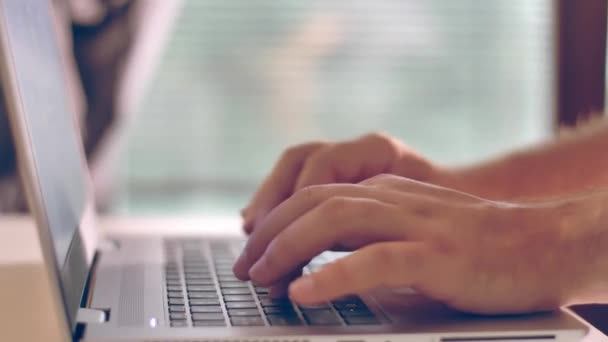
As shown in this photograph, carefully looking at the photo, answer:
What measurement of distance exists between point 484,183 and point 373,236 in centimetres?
43

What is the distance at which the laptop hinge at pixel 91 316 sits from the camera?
51cm

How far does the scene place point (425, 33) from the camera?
8.42ft

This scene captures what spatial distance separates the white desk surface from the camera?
57 centimetres

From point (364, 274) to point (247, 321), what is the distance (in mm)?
90

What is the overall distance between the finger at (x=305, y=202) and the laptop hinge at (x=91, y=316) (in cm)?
13

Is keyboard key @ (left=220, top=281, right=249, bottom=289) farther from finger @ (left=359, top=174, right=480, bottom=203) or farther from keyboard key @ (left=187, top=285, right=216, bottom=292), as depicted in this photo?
finger @ (left=359, top=174, right=480, bottom=203)

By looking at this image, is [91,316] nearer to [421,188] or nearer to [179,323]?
[179,323]

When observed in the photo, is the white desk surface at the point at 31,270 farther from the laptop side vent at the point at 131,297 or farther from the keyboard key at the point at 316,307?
the keyboard key at the point at 316,307

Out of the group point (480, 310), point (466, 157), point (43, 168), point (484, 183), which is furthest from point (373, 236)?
point (466, 157)

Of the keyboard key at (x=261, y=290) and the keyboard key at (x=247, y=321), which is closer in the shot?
the keyboard key at (x=247, y=321)

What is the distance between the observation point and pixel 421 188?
1.94 ft

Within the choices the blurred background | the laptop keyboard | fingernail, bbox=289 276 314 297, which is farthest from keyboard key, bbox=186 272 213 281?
the blurred background

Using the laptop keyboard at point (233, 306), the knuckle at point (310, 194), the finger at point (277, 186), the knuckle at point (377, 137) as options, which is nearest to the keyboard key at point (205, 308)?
the laptop keyboard at point (233, 306)

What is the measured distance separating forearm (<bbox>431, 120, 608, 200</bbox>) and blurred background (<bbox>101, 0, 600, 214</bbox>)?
5.30 ft
